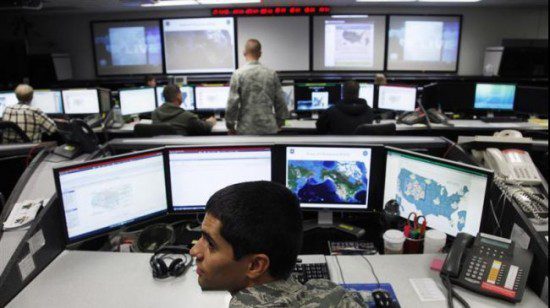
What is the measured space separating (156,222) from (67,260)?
420mm

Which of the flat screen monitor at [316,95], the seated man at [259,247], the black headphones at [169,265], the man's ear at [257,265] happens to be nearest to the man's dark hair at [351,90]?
the flat screen monitor at [316,95]

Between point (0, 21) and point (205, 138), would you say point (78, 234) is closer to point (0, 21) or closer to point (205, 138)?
point (205, 138)

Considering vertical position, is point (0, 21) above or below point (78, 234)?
above

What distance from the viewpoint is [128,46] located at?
7359 mm

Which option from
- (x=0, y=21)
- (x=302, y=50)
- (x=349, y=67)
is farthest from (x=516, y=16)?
(x=0, y=21)

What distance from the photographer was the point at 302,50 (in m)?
7.16

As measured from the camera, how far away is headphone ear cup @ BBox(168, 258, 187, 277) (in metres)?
1.38

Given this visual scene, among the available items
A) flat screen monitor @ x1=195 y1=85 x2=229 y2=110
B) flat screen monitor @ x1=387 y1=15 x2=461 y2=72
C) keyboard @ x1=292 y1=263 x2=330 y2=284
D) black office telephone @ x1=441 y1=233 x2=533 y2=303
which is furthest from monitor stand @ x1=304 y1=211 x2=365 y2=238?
flat screen monitor @ x1=387 y1=15 x2=461 y2=72

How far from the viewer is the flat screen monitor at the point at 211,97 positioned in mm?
5016

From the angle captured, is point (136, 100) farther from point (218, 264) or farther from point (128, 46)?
point (218, 264)

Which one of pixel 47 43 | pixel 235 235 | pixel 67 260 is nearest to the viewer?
pixel 235 235

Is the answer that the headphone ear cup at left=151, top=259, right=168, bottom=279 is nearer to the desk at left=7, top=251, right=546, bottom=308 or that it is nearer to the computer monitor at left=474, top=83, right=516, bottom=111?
the desk at left=7, top=251, right=546, bottom=308

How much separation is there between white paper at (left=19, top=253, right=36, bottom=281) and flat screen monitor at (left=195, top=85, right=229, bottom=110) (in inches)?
150

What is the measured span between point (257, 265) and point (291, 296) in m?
0.11
